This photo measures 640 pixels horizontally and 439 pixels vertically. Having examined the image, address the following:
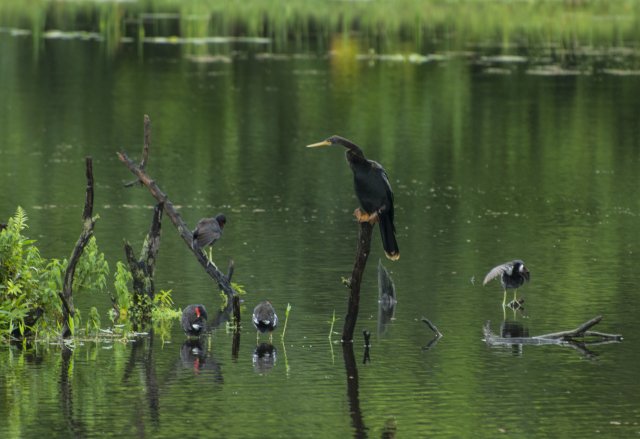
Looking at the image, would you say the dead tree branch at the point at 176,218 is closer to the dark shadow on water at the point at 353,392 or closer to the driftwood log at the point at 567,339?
the dark shadow on water at the point at 353,392

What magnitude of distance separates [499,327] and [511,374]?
2217 mm

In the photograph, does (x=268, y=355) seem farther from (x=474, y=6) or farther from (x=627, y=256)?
(x=474, y=6)

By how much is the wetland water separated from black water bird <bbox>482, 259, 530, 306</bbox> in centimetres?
32

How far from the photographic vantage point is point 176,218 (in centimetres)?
1692

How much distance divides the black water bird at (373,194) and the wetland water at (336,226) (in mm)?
1152

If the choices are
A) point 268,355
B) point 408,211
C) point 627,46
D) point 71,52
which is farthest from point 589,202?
point 627,46

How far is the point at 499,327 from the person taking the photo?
17016mm

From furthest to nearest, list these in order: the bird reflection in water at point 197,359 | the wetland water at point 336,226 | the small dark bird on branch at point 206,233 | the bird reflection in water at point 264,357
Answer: the small dark bird on branch at point 206,233 < the bird reflection in water at point 264,357 < the bird reflection in water at point 197,359 < the wetland water at point 336,226

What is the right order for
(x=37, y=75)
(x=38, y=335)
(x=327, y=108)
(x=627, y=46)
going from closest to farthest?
1. (x=38, y=335)
2. (x=327, y=108)
3. (x=37, y=75)
4. (x=627, y=46)

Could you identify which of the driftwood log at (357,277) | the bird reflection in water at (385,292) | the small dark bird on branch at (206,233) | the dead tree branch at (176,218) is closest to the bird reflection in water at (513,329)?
the bird reflection in water at (385,292)

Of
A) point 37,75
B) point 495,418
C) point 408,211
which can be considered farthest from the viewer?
point 37,75

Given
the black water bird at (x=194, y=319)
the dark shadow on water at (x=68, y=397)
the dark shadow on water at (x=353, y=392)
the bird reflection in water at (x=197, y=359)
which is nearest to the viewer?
the dark shadow on water at (x=68, y=397)

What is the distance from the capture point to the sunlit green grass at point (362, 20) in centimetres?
5628

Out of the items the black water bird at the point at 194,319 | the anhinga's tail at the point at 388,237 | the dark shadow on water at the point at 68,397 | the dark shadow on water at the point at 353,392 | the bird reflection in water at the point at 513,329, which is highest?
the anhinga's tail at the point at 388,237
